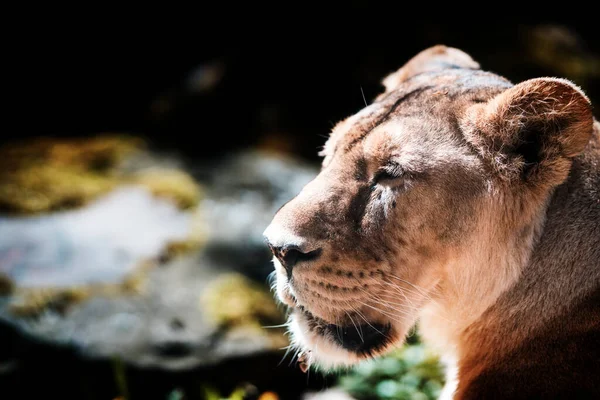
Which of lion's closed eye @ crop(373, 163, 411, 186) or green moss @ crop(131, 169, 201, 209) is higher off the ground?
green moss @ crop(131, 169, 201, 209)

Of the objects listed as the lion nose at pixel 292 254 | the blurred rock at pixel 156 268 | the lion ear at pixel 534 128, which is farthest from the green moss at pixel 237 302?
the lion ear at pixel 534 128

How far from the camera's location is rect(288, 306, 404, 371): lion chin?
270 centimetres

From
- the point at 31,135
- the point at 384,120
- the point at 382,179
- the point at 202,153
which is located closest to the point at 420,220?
the point at 382,179

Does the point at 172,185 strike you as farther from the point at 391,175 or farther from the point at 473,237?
the point at 473,237

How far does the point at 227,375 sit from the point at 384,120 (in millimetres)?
2091

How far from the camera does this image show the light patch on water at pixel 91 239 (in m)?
4.54

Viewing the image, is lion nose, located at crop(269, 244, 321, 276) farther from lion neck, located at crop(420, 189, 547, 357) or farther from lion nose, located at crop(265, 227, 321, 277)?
lion neck, located at crop(420, 189, 547, 357)

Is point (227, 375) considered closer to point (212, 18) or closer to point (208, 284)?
point (208, 284)

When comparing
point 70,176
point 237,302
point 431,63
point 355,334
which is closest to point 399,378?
point 237,302

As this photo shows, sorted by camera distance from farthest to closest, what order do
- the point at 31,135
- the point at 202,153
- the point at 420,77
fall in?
the point at 31,135, the point at 202,153, the point at 420,77

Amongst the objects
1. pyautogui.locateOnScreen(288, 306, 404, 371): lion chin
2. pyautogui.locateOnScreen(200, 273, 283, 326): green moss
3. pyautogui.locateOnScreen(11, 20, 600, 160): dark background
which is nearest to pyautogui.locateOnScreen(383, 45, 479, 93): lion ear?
pyautogui.locateOnScreen(288, 306, 404, 371): lion chin

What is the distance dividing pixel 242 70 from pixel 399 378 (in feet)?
14.8

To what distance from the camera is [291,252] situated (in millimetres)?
2484

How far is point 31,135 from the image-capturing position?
7.59m
